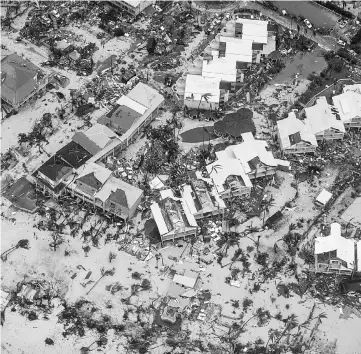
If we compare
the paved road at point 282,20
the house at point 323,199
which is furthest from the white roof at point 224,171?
the paved road at point 282,20

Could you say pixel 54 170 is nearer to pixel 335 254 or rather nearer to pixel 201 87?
pixel 201 87

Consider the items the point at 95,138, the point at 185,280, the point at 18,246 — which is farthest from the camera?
the point at 95,138

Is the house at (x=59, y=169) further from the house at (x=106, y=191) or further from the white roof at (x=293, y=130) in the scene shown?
the white roof at (x=293, y=130)

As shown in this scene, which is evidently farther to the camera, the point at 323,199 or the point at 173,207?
the point at 323,199

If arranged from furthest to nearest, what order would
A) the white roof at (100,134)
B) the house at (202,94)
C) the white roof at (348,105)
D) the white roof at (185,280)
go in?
the house at (202,94) → the white roof at (348,105) → the white roof at (100,134) → the white roof at (185,280)

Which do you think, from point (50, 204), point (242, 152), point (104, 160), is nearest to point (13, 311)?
point (50, 204)

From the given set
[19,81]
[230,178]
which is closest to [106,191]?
[230,178]
